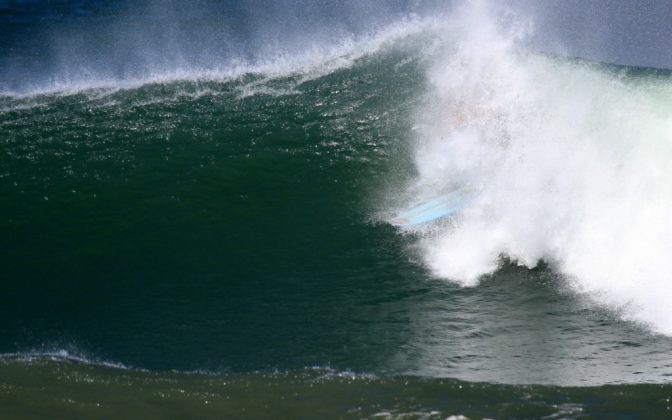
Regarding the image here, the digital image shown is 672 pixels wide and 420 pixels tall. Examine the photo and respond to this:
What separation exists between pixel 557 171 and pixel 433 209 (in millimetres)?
1865

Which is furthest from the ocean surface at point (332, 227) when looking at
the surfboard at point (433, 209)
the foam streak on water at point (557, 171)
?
the surfboard at point (433, 209)

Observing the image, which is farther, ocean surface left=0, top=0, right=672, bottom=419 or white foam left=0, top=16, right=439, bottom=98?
white foam left=0, top=16, right=439, bottom=98

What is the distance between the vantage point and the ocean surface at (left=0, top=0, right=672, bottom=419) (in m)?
8.04

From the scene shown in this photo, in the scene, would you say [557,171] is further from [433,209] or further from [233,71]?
[233,71]

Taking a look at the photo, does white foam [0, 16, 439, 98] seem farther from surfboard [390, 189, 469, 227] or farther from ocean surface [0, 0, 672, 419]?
surfboard [390, 189, 469, 227]

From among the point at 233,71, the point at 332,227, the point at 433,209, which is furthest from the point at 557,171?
the point at 233,71

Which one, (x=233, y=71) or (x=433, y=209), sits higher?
(x=233, y=71)

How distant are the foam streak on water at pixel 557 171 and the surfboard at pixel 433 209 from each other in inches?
13.1

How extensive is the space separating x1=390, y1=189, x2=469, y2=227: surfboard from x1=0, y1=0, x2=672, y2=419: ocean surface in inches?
→ 7.4

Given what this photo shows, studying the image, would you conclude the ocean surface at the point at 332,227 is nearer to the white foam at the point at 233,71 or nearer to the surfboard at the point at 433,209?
the white foam at the point at 233,71

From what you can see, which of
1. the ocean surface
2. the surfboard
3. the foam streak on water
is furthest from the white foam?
the surfboard

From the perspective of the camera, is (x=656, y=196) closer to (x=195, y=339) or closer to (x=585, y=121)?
(x=585, y=121)

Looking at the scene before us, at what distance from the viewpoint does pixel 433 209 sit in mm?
12141

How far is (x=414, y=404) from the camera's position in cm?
750
